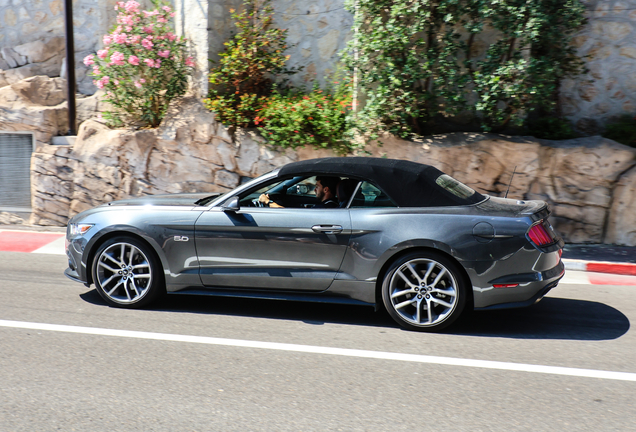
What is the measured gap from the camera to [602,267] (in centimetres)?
769

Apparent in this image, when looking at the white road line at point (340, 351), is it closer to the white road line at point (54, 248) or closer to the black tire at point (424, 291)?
the black tire at point (424, 291)

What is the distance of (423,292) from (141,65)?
24.2 feet

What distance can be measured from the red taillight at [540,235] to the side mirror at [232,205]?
2.51 meters

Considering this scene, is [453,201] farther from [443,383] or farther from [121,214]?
[121,214]

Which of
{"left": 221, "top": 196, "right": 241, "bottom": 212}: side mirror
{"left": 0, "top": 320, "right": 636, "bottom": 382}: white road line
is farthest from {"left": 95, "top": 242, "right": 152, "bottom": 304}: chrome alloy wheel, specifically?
{"left": 221, "top": 196, "right": 241, "bottom": 212}: side mirror

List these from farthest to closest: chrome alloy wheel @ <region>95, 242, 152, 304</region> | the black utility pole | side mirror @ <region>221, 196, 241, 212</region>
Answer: the black utility pole < chrome alloy wheel @ <region>95, 242, 152, 304</region> < side mirror @ <region>221, 196, 241, 212</region>

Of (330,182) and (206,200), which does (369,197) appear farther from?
(206,200)

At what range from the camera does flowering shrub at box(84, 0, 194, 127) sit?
1036 cm

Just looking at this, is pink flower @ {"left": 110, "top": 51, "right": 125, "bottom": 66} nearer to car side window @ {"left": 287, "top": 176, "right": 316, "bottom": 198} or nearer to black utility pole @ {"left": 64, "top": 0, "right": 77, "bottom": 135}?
black utility pole @ {"left": 64, "top": 0, "right": 77, "bottom": 135}

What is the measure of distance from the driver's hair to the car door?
A: 0.23 meters

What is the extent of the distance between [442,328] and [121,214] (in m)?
3.14

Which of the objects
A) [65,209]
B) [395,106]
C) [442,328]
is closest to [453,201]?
[442,328]

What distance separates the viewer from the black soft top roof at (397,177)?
529 cm

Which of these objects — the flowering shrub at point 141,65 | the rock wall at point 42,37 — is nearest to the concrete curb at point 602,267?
the flowering shrub at point 141,65
